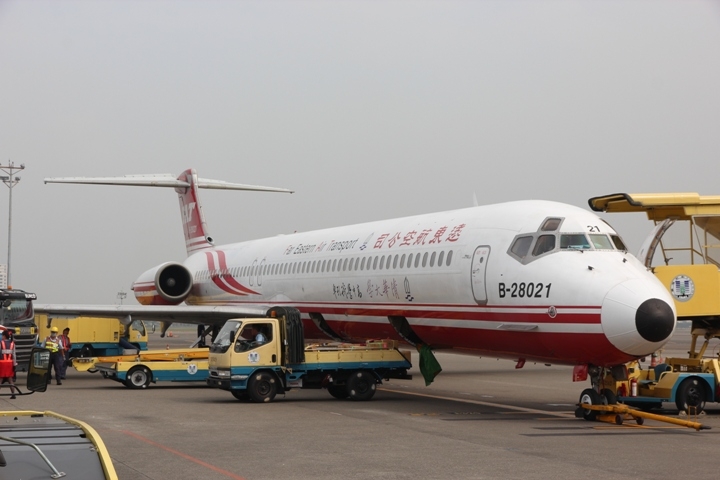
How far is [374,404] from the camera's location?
19.5 m

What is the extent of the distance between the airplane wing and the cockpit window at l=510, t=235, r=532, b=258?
1196 centimetres

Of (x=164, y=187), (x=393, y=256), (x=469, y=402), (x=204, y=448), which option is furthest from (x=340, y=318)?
(x=164, y=187)

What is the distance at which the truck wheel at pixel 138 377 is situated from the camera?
23956 mm

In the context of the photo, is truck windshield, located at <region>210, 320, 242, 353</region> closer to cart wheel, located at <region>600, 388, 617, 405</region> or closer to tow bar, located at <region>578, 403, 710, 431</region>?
tow bar, located at <region>578, 403, 710, 431</region>

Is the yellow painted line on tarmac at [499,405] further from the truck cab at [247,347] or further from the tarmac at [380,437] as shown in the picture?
the truck cab at [247,347]

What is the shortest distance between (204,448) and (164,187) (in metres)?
25.2

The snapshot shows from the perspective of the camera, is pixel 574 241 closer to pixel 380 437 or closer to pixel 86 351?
pixel 380 437

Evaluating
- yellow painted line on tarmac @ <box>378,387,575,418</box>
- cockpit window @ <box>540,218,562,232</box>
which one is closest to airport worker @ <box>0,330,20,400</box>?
cockpit window @ <box>540,218,562,232</box>

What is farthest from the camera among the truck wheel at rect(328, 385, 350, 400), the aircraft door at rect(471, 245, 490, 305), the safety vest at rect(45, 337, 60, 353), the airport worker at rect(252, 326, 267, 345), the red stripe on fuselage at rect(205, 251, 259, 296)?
the red stripe on fuselage at rect(205, 251, 259, 296)

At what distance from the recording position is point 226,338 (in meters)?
20.3

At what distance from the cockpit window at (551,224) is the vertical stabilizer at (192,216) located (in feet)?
72.1

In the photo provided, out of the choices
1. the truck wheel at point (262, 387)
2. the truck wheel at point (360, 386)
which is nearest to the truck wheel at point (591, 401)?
the truck wheel at point (360, 386)

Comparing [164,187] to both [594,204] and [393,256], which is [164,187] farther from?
[594,204]

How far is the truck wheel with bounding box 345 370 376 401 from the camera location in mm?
20203
